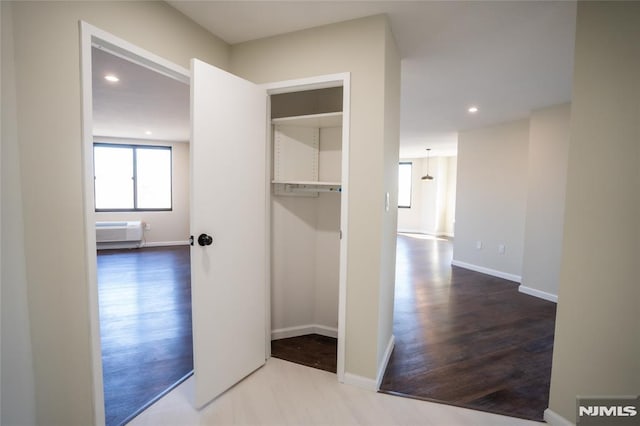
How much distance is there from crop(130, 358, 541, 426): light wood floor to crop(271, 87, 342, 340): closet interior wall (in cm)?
77

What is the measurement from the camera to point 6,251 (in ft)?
4.24

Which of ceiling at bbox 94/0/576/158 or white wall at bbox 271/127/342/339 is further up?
ceiling at bbox 94/0/576/158

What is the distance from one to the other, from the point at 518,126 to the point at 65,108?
18.3ft

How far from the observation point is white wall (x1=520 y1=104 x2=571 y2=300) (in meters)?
4.00

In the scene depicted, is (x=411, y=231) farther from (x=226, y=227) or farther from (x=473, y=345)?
(x=226, y=227)

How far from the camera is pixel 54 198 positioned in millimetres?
1433

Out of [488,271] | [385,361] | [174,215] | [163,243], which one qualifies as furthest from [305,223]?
[163,243]

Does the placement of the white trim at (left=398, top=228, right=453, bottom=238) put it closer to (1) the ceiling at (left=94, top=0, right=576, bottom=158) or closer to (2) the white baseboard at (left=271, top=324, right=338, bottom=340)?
(1) the ceiling at (left=94, top=0, right=576, bottom=158)

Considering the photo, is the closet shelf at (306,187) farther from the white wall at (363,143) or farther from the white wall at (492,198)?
the white wall at (492,198)

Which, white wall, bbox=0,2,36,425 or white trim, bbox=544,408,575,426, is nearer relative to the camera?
white wall, bbox=0,2,36,425

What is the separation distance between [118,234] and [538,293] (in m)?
8.04

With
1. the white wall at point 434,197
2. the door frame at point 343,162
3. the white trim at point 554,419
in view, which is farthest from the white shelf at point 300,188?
the white wall at point 434,197

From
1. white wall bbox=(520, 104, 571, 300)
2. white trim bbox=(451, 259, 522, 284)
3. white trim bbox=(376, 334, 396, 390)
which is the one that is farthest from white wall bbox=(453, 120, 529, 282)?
white trim bbox=(376, 334, 396, 390)

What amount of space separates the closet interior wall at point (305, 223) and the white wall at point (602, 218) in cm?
167
